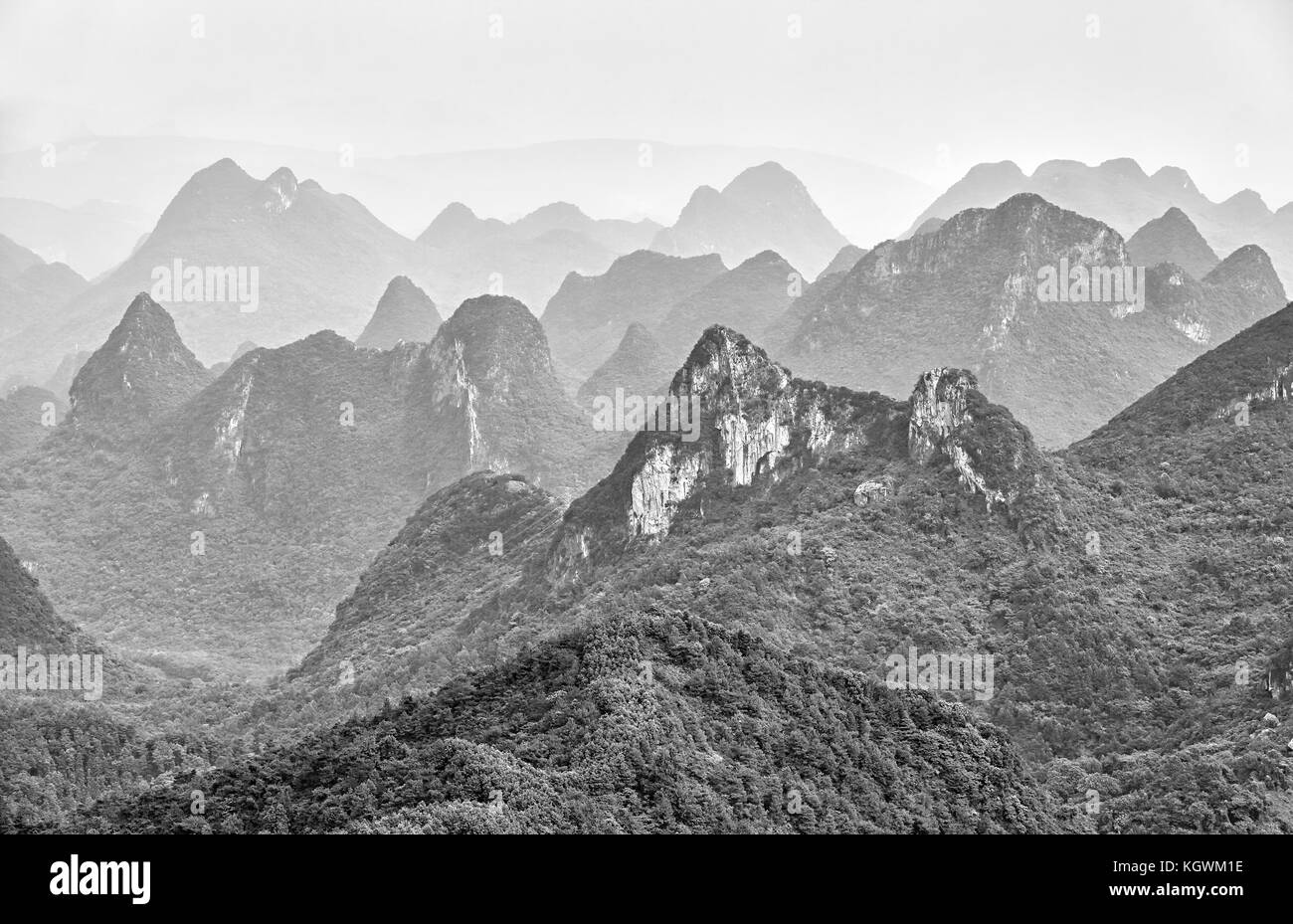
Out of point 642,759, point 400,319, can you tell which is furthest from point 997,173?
point 642,759

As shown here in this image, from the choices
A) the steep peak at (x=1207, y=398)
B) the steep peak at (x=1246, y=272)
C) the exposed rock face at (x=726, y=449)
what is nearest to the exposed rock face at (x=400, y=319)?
the steep peak at (x=1246, y=272)

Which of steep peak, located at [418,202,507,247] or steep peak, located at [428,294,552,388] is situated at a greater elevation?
steep peak, located at [418,202,507,247]

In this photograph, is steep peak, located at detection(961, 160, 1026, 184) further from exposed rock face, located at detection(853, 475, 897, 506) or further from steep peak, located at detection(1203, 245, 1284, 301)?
exposed rock face, located at detection(853, 475, 897, 506)

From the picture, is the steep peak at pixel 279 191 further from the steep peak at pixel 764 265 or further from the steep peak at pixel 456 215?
the steep peak at pixel 764 265

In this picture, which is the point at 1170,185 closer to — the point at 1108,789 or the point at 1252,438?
the point at 1252,438

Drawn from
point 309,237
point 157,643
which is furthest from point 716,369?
point 309,237

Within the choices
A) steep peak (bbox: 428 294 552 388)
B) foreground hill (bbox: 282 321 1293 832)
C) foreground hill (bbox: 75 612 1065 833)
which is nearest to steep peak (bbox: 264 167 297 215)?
steep peak (bbox: 428 294 552 388)
